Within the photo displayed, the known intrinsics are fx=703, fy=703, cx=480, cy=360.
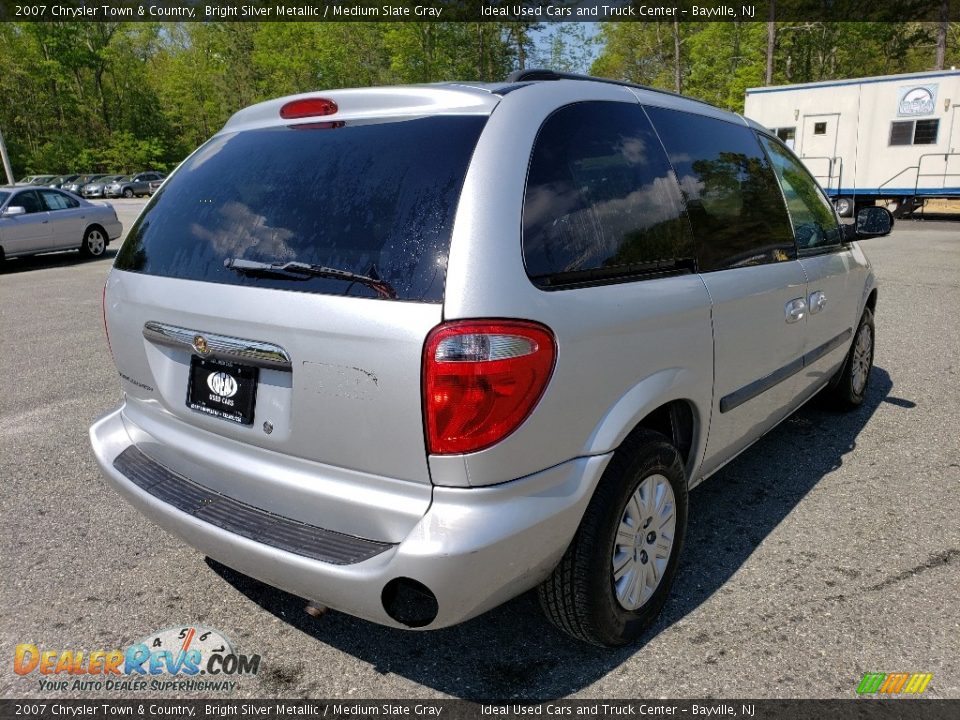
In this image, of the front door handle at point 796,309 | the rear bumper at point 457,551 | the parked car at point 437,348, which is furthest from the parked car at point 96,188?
the rear bumper at point 457,551

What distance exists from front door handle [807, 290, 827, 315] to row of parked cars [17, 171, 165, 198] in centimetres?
4303

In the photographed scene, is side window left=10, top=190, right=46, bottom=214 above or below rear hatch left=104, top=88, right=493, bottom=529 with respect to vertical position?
below

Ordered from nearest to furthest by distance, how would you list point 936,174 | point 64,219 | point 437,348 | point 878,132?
point 437,348 < point 64,219 < point 936,174 < point 878,132

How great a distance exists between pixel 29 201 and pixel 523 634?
14.0 metres

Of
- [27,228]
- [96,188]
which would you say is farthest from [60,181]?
[27,228]

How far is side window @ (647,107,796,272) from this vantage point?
8.80 ft

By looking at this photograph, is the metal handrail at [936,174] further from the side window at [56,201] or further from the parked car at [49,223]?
the side window at [56,201]

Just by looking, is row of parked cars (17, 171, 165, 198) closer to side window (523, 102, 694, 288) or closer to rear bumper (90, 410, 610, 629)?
side window (523, 102, 694, 288)

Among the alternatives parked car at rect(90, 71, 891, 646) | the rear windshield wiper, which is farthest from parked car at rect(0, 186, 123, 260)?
the rear windshield wiper

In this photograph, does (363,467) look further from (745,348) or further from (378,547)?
(745,348)

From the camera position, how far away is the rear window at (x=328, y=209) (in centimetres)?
190

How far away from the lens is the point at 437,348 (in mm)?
1778

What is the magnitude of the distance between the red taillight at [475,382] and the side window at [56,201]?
14263 mm

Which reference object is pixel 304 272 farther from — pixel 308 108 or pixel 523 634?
pixel 523 634
